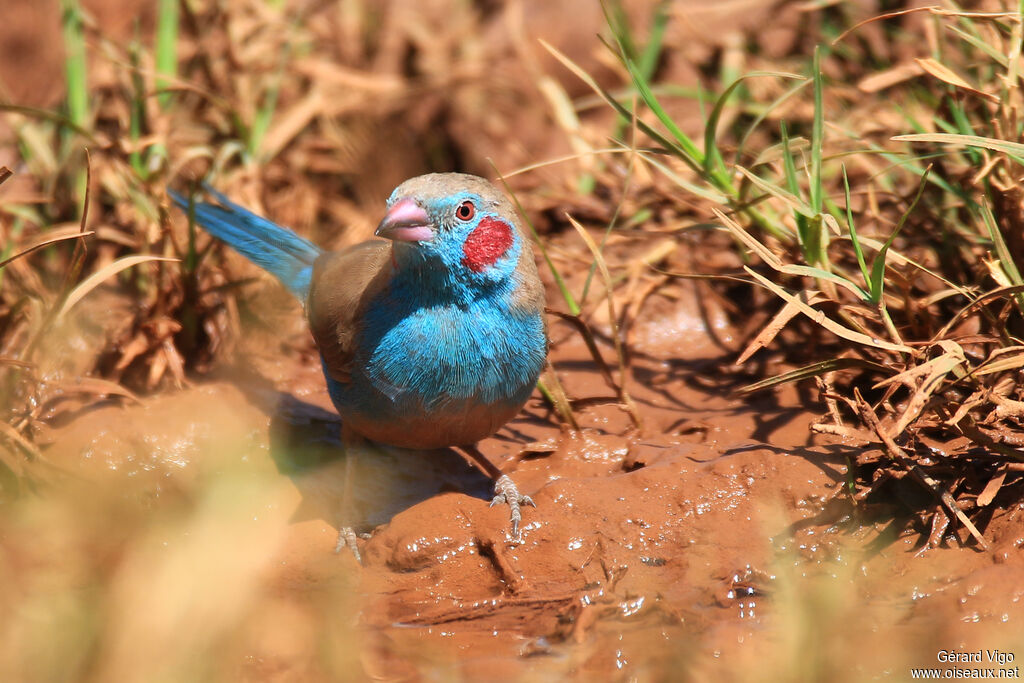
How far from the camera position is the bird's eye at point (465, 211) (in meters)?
3.24

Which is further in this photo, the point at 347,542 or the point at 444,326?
the point at 347,542

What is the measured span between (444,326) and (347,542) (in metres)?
0.85

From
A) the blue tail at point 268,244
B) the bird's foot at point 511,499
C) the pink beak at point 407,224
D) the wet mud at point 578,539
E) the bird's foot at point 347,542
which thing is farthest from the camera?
the blue tail at point 268,244

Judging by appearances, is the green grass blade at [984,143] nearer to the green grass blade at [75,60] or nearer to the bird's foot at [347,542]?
the bird's foot at [347,542]

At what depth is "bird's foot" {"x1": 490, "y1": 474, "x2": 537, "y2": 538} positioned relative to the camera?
3440mm

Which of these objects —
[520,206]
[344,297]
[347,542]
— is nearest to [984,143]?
[520,206]

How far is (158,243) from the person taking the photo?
4.37 m

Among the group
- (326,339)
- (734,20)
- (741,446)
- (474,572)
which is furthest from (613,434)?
(734,20)

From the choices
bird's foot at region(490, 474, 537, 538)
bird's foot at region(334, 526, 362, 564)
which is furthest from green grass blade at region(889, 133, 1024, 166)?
bird's foot at region(334, 526, 362, 564)

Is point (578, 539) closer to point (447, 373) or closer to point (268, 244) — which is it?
point (447, 373)

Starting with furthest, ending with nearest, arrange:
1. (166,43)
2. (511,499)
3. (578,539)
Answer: (166,43) < (511,499) < (578,539)

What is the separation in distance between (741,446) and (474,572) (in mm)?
988

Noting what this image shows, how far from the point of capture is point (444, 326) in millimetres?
3303

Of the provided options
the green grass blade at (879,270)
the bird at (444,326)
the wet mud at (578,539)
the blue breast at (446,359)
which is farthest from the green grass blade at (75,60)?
the green grass blade at (879,270)
